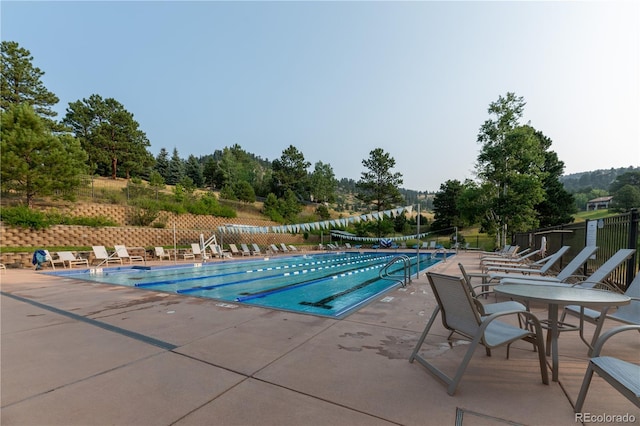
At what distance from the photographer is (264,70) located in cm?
1777

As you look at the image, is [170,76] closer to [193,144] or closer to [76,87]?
[76,87]

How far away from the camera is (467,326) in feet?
7.00

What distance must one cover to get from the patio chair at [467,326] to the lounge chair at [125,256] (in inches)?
475

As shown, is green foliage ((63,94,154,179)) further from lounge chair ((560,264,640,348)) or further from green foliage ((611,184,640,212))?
green foliage ((611,184,640,212))

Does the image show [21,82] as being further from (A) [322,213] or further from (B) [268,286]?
(A) [322,213]

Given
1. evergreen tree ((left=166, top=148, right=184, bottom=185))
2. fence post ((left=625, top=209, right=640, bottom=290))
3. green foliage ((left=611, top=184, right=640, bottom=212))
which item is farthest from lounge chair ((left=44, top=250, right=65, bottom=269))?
green foliage ((left=611, top=184, right=640, bottom=212))

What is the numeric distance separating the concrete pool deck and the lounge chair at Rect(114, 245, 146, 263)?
789 cm

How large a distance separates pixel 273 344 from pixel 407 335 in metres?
1.46

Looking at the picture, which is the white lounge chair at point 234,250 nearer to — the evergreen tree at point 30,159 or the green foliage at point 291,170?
the evergreen tree at point 30,159

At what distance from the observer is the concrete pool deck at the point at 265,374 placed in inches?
69.3

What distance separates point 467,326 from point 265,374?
1.60m

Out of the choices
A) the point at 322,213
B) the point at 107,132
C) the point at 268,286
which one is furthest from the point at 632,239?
the point at 107,132

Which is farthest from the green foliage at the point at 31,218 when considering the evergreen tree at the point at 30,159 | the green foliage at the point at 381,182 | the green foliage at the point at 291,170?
the green foliage at the point at 291,170

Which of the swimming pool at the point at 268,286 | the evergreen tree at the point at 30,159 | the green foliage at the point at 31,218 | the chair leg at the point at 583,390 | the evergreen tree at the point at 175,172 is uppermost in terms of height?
the evergreen tree at the point at 175,172
